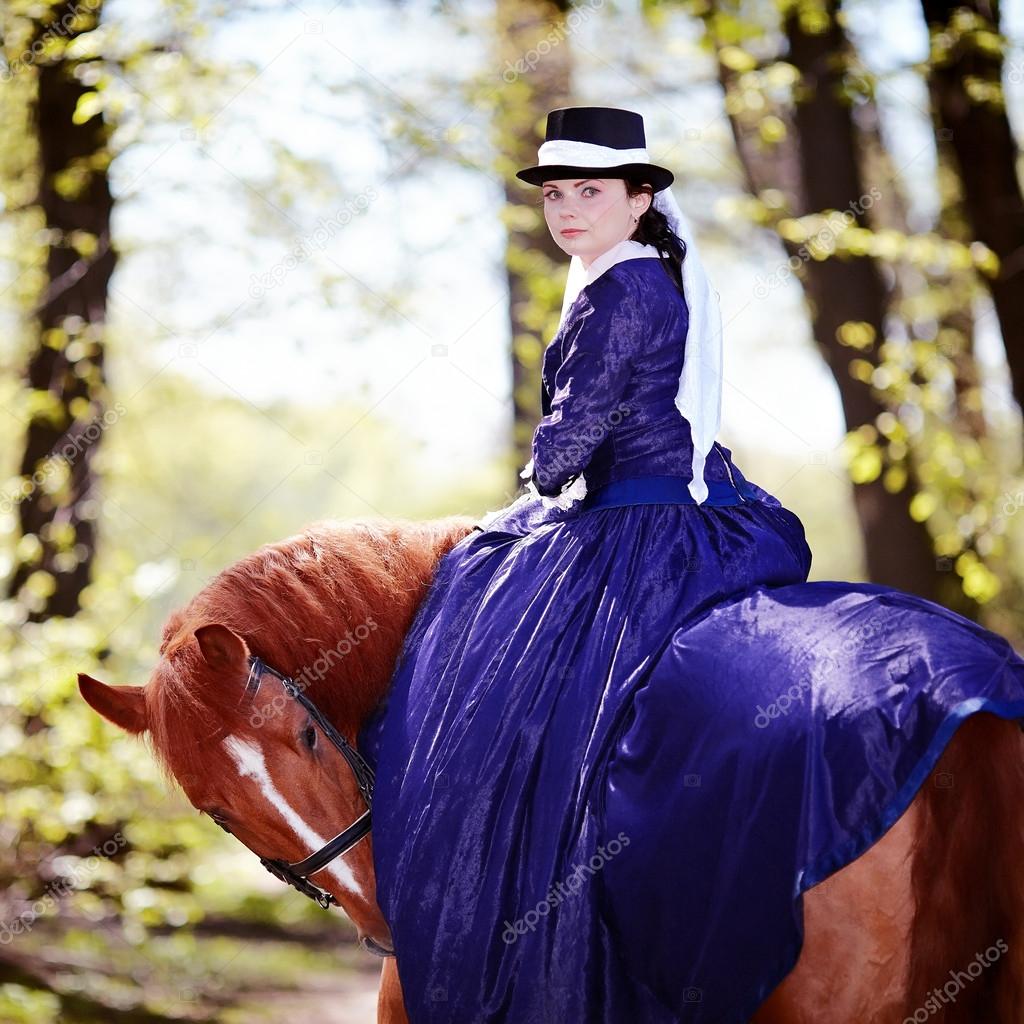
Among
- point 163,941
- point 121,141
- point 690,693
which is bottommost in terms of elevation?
point 163,941

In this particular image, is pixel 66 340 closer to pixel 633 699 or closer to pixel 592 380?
pixel 592 380

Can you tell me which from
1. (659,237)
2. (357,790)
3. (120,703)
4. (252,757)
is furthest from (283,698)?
(659,237)

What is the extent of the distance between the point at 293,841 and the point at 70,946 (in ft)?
17.0

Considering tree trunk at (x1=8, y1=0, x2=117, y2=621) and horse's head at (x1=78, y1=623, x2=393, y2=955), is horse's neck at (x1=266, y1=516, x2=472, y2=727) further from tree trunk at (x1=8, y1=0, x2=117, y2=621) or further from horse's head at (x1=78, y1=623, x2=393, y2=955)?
tree trunk at (x1=8, y1=0, x2=117, y2=621)

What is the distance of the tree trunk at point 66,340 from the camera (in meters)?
6.21

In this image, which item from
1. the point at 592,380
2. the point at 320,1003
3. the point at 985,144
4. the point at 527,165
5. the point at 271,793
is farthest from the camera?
the point at 320,1003

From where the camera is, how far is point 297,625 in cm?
265

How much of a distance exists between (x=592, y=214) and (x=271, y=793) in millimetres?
1516

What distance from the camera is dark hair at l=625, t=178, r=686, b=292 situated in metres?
2.63

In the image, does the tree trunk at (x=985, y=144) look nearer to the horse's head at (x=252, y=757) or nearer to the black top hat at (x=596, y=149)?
the black top hat at (x=596, y=149)

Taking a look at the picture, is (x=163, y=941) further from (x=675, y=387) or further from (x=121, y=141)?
(x=675, y=387)

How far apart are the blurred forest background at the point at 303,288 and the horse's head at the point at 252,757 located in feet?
10.3

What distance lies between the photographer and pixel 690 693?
7.01ft

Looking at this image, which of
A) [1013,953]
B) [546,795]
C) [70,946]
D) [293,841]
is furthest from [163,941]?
[1013,953]
